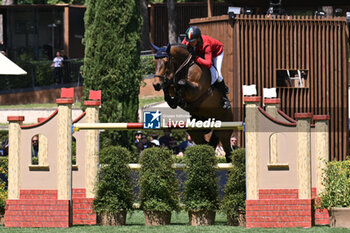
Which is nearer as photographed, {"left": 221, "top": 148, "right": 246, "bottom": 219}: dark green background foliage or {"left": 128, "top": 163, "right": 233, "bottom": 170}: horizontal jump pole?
{"left": 221, "top": 148, "right": 246, "bottom": 219}: dark green background foliage

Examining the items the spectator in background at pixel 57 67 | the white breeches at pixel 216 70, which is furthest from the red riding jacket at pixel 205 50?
the spectator in background at pixel 57 67

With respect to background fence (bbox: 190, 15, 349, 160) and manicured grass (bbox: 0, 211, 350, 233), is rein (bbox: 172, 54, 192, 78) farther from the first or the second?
background fence (bbox: 190, 15, 349, 160)

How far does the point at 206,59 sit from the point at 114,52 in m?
11.0

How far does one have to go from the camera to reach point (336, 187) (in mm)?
10477

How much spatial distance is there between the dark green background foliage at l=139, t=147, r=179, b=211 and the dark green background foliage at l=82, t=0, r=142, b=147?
11424 millimetres

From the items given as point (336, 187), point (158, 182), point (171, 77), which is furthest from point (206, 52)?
point (336, 187)

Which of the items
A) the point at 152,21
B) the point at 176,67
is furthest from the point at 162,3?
the point at 176,67

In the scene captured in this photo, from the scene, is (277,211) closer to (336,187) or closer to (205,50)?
(336,187)

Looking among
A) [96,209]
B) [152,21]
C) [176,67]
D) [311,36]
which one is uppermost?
[152,21]

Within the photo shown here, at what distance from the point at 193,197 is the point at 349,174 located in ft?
5.90

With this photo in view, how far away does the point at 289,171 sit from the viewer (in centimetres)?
1060

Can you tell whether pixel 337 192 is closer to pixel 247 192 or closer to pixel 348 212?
pixel 348 212

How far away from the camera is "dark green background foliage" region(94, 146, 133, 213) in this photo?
10.8 m

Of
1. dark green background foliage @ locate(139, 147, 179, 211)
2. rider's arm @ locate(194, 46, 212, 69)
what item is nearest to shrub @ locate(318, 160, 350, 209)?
dark green background foliage @ locate(139, 147, 179, 211)
